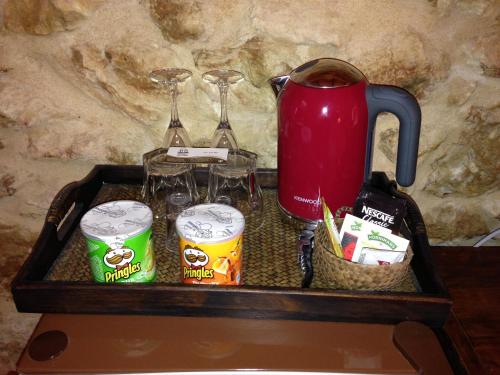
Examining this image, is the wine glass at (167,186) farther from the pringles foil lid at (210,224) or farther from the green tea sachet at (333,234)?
the green tea sachet at (333,234)

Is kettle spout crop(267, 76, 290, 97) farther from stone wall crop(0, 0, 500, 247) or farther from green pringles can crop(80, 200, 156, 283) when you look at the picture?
green pringles can crop(80, 200, 156, 283)

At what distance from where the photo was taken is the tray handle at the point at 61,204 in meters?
0.76

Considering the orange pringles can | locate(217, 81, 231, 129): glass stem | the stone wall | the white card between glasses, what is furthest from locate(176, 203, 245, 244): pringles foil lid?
the stone wall

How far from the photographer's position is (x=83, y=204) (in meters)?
0.88

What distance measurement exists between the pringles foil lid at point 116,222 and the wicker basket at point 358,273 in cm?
26

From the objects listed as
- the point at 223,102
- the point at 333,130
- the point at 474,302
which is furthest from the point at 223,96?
the point at 474,302

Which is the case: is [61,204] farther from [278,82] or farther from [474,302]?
[474,302]

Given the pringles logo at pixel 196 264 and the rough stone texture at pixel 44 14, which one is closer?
the pringles logo at pixel 196 264

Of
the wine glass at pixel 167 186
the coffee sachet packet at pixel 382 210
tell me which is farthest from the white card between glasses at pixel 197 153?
the coffee sachet packet at pixel 382 210

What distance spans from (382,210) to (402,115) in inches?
5.8

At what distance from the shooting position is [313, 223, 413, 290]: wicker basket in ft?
2.07

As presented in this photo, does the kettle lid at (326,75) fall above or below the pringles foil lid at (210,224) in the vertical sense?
above

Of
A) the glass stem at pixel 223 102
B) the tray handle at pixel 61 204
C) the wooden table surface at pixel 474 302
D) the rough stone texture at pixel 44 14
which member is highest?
the rough stone texture at pixel 44 14

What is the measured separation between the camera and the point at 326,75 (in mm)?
723
